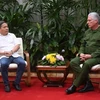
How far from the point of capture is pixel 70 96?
4.21 meters

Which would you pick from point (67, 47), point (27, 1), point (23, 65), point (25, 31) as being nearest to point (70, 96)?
point (23, 65)

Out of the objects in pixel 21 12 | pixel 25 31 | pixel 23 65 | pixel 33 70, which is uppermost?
pixel 21 12

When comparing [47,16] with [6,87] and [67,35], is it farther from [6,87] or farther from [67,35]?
[6,87]

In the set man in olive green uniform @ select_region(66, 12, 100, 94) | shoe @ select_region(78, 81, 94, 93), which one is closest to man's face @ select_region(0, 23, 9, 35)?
man in olive green uniform @ select_region(66, 12, 100, 94)

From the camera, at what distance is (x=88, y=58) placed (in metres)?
4.36

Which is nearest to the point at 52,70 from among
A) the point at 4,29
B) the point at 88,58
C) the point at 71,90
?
the point at 71,90

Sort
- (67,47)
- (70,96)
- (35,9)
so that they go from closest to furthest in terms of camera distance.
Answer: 1. (70,96)
2. (67,47)
3. (35,9)

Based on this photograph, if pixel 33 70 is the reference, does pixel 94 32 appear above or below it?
above

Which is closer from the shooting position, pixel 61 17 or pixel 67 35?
pixel 67 35

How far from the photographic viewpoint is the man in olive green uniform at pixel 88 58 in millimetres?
4262

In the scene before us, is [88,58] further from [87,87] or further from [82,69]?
[87,87]

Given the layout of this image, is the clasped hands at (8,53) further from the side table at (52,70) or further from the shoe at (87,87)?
the shoe at (87,87)

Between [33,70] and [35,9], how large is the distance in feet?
4.25

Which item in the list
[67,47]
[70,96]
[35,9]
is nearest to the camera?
[70,96]
